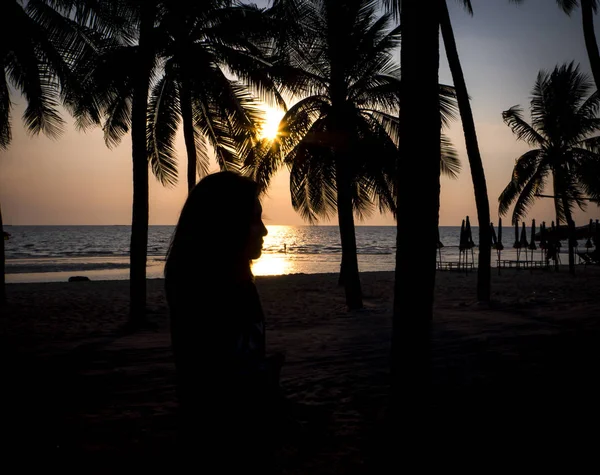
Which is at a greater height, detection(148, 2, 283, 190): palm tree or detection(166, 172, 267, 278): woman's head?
detection(148, 2, 283, 190): palm tree

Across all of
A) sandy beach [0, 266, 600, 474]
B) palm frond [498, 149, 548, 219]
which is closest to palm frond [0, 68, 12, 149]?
sandy beach [0, 266, 600, 474]

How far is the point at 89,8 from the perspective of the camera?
34.8ft

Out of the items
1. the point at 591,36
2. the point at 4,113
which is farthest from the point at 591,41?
the point at 4,113

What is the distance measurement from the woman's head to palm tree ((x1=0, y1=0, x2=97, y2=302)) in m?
10.3

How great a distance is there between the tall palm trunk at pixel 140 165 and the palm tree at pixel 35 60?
1.94m

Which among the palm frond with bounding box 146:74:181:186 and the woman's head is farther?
the palm frond with bounding box 146:74:181:186

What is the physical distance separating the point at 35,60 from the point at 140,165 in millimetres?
4041

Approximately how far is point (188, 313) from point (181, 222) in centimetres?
37

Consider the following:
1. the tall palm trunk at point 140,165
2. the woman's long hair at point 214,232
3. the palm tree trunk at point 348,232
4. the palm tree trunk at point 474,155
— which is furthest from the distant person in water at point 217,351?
the palm tree trunk at point 474,155

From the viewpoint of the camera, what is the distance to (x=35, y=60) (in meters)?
11.3

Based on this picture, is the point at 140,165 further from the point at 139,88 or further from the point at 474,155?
the point at 474,155

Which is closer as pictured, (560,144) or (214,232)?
(214,232)

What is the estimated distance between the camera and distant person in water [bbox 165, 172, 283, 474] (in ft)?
5.13

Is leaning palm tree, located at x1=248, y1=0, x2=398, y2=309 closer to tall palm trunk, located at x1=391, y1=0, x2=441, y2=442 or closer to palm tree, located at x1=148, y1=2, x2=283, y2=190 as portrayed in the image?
palm tree, located at x1=148, y1=2, x2=283, y2=190
